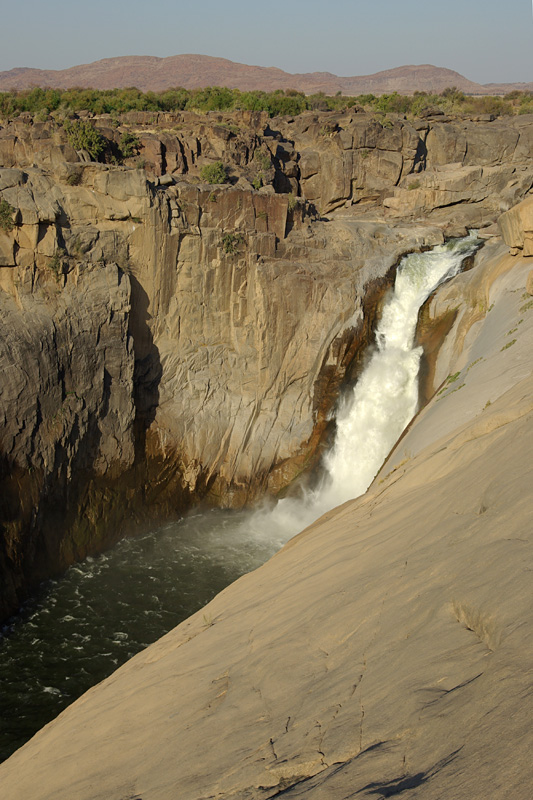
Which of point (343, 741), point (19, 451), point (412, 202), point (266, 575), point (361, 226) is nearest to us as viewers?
point (343, 741)

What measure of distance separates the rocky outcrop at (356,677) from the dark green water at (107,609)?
547cm

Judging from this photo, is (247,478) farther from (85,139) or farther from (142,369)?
(85,139)

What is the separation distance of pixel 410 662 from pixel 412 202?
25418 mm

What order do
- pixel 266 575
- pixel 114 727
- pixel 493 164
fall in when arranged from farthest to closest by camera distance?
pixel 493 164 < pixel 266 575 < pixel 114 727

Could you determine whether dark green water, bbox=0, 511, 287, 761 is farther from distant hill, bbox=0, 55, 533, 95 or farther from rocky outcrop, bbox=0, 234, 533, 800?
distant hill, bbox=0, 55, 533, 95

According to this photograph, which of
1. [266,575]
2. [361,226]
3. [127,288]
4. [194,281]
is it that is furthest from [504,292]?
[266,575]

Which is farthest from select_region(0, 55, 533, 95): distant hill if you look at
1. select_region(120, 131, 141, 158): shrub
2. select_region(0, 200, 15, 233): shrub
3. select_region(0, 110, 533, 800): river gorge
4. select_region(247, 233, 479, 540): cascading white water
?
select_region(0, 200, 15, 233): shrub

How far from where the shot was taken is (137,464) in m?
16.9

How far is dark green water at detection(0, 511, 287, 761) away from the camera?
1137cm

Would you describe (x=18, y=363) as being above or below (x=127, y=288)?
below

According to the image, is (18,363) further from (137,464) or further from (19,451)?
(137,464)

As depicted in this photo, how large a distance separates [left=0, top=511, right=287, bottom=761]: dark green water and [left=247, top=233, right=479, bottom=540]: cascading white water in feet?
4.13

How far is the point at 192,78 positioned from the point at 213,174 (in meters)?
83.3

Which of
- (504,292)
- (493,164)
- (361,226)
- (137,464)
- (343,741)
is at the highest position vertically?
(493,164)
